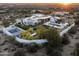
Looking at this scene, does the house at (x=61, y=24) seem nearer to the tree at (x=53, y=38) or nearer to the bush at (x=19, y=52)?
the tree at (x=53, y=38)

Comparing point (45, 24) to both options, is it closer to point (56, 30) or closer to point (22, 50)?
point (56, 30)

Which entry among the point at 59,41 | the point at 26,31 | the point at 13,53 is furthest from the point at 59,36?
the point at 13,53

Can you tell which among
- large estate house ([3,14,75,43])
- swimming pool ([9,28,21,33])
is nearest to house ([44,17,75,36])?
large estate house ([3,14,75,43])

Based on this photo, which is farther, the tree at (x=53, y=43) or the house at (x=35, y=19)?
the house at (x=35, y=19)

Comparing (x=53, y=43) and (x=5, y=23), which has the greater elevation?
(x=5, y=23)

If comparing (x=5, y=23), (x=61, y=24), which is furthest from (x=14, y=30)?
(x=61, y=24)

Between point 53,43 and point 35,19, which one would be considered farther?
point 35,19

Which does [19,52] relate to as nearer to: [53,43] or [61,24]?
[53,43]

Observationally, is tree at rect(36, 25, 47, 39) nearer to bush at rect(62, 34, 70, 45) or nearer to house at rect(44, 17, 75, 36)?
house at rect(44, 17, 75, 36)

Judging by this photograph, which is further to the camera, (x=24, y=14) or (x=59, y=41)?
(x=24, y=14)

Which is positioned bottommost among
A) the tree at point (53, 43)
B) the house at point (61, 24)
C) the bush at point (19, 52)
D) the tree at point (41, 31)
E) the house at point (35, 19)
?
the bush at point (19, 52)

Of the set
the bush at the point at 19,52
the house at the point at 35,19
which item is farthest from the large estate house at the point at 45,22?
the bush at the point at 19,52
